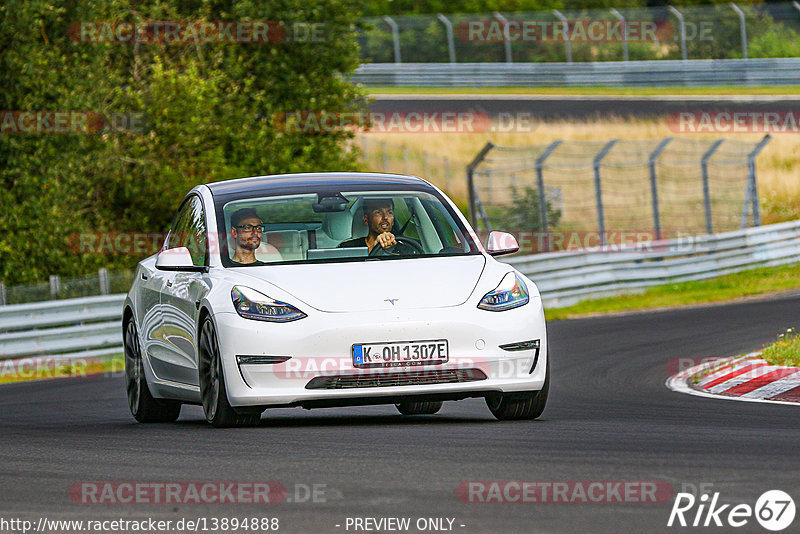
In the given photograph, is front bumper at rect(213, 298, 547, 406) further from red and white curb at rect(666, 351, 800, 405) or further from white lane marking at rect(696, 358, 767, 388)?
white lane marking at rect(696, 358, 767, 388)

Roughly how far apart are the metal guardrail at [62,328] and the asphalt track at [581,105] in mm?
22513

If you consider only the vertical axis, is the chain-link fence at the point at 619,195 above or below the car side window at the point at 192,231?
below

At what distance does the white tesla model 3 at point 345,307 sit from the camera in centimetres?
913

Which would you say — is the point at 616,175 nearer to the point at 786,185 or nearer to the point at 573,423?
the point at 786,185

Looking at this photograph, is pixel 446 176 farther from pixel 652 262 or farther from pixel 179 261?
pixel 179 261

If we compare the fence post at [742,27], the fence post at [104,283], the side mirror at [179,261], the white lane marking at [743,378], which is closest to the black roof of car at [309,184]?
the side mirror at [179,261]

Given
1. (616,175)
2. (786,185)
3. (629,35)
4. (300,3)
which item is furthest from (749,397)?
(629,35)

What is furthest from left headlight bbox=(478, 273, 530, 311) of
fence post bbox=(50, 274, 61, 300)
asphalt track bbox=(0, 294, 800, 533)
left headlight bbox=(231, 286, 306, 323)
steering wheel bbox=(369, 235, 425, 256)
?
fence post bbox=(50, 274, 61, 300)

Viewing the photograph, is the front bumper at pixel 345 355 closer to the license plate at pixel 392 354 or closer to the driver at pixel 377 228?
the license plate at pixel 392 354

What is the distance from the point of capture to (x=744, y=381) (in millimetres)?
12430

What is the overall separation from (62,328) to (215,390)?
1168cm

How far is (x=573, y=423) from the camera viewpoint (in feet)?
31.2

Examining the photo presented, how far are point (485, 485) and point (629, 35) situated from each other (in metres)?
42.3

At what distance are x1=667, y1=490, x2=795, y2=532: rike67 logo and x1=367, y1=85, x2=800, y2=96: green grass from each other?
39472 mm
